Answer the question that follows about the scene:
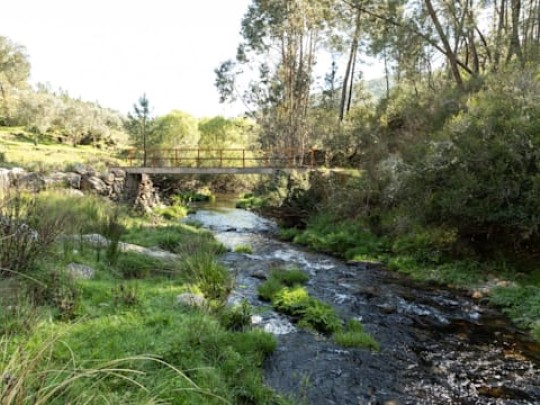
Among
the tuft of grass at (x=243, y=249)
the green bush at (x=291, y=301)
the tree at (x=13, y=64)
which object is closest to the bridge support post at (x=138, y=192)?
the tuft of grass at (x=243, y=249)

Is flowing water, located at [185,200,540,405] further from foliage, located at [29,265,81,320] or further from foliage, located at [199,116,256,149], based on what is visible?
foliage, located at [199,116,256,149]

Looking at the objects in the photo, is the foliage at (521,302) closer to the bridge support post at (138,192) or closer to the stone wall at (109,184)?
the stone wall at (109,184)

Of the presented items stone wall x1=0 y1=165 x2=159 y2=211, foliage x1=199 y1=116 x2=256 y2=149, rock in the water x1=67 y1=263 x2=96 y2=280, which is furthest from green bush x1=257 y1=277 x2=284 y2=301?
foliage x1=199 y1=116 x2=256 y2=149

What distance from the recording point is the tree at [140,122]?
24.8 m

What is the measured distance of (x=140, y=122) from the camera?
84.0 ft

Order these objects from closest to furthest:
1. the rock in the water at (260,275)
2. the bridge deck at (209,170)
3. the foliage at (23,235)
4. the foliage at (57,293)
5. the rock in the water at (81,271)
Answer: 1. the foliage at (57,293)
2. the foliage at (23,235)
3. the rock in the water at (81,271)
4. the rock in the water at (260,275)
5. the bridge deck at (209,170)

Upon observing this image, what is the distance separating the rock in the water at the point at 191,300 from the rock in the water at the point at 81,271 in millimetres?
1291

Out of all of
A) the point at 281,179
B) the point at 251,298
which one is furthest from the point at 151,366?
the point at 281,179

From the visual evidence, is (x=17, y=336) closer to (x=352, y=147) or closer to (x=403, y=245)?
(x=403, y=245)

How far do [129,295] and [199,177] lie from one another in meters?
24.5

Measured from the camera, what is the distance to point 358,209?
12680mm

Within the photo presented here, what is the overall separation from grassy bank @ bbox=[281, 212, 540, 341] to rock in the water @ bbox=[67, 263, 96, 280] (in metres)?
5.98

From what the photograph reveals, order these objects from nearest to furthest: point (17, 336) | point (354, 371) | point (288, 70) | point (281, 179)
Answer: point (17, 336)
point (354, 371)
point (281, 179)
point (288, 70)

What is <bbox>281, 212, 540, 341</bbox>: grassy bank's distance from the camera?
267 inches
